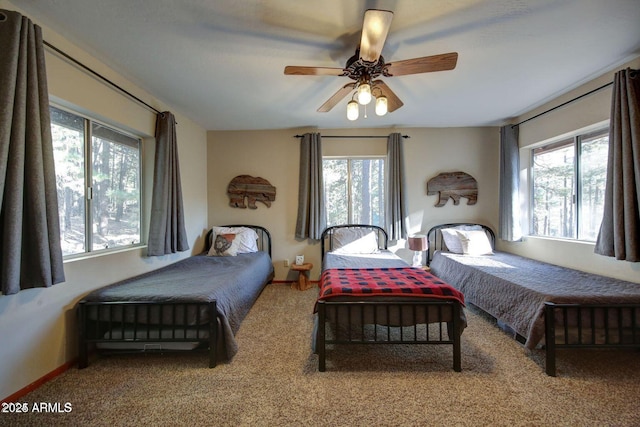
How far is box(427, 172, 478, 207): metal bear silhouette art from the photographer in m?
3.78

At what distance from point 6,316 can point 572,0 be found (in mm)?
Answer: 4003

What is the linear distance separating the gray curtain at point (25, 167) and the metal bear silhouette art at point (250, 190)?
231 centimetres

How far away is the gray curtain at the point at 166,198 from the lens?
264cm

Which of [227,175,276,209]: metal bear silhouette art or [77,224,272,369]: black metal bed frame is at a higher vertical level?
[227,175,276,209]: metal bear silhouette art

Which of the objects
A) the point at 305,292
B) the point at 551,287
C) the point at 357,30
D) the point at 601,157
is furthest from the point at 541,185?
the point at 305,292

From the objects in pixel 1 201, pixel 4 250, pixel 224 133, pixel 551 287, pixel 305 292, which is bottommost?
pixel 305 292

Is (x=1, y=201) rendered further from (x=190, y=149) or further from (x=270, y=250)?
(x=270, y=250)

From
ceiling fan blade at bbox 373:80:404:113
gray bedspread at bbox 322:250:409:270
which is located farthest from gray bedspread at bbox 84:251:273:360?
ceiling fan blade at bbox 373:80:404:113

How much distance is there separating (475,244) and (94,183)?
435cm

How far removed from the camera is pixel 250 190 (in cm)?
386

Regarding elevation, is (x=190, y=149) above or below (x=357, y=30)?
below

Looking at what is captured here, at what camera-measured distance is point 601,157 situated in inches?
99.7

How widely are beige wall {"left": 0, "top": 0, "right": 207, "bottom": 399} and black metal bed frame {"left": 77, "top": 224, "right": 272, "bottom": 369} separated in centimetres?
13

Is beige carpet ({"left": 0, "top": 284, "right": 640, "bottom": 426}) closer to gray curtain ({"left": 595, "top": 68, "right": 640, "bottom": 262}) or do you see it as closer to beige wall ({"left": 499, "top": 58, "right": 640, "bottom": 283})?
beige wall ({"left": 499, "top": 58, "right": 640, "bottom": 283})
